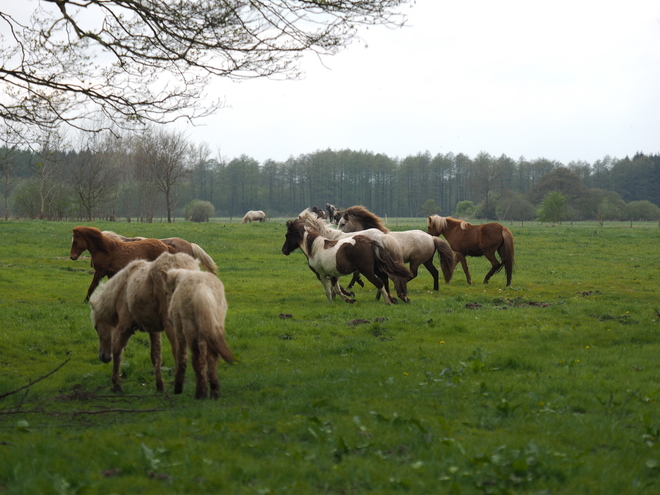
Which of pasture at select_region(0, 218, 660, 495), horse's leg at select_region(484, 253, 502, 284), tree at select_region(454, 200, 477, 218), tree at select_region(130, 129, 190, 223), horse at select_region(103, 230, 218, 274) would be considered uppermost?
tree at select_region(130, 129, 190, 223)

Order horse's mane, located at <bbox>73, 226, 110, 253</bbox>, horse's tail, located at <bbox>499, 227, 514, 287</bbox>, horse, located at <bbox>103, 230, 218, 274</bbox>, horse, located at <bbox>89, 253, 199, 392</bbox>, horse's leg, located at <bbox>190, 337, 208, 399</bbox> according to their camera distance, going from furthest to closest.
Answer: horse's tail, located at <bbox>499, 227, 514, 287</bbox>, horse's mane, located at <bbox>73, 226, 110, 253</bbox>, horse, located at <bbox>103, 230, 218, 274</bbox>, horse, located at <bbox>89, 253, 199, 392</bbox>, horse's leg, located at <bbox>190, 337, 208, 399</bbox>

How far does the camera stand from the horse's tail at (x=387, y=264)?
13.6 meters

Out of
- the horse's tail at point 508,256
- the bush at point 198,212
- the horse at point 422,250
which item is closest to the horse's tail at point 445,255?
the horse at point 422,250

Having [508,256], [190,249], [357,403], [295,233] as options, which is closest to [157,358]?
[357,403]

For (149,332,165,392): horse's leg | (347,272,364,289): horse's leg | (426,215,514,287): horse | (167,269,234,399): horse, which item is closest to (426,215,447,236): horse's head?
(426,215,514,287): horse

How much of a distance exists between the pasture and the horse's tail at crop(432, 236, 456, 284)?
2.00 metres

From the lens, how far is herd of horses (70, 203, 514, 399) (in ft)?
21.1

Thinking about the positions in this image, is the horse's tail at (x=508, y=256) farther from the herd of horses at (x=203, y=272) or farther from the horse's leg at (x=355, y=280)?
the horse's leg at (x=355, y=280)

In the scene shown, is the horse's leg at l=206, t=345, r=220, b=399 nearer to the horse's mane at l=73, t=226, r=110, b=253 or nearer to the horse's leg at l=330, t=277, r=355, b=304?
the horse's mane at l=73, t=226, r=110, b=253

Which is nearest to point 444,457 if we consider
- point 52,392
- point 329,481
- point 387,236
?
point 329,481

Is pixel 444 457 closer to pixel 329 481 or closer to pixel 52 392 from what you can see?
pixel 329 481

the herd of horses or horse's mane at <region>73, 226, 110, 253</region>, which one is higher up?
horse's mane at <region>73, 226, 110, 253</region>

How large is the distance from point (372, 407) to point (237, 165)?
350 feet

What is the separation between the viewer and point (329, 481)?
4094mm
